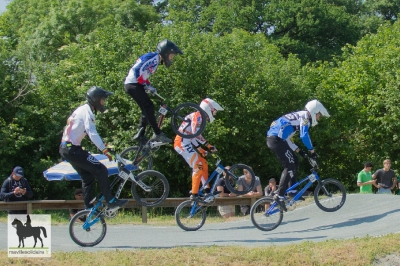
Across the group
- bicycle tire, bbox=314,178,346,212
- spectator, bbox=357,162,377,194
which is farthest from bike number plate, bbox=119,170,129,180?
spectator, bbox=357,162,377,194

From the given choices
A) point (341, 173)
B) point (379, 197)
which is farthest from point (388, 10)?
point (379, 197)

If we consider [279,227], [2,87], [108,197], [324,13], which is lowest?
[279,227]

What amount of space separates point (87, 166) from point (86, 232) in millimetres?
1288

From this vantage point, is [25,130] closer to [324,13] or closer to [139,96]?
[139,96]

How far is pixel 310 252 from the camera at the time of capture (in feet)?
31.7

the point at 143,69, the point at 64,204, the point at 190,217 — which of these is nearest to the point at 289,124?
the point at 190,217

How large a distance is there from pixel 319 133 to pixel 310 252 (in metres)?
12.9

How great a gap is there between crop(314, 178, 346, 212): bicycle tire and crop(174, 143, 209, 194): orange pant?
2436 millimetres

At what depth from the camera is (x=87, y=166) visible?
970 centimetres

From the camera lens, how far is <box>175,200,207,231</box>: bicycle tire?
12.1 m

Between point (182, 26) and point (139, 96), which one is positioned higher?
point (182, 26)

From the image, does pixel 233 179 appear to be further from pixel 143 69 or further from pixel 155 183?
pixel 143 69

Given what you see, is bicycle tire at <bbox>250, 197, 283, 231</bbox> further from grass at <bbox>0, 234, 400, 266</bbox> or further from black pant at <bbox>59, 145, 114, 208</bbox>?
black pant at <bbox>59, 145, 114, 208</bbox>

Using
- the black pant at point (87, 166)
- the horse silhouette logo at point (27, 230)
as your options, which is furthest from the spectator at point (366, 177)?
the horse silhouette logo at point (27, 230)
